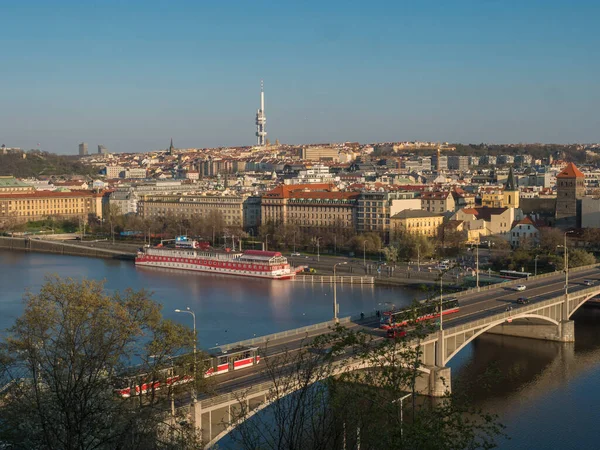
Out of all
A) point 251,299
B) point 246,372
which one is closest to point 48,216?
point 251,299

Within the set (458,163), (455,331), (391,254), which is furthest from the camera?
(458,163)

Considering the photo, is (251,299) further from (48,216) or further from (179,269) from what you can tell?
(48,216)

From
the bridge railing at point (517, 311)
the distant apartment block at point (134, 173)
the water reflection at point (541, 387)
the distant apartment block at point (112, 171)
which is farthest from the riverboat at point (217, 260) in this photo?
the distant apartment block at point (112, 171)

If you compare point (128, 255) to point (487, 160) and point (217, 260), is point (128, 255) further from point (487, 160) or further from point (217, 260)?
point (487, 160)

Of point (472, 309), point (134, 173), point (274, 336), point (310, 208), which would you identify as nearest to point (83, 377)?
point (274, 336)

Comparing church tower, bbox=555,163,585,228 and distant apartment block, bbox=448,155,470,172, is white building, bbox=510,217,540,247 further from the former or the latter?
distant apartment block, bbox=448,155,470,172
